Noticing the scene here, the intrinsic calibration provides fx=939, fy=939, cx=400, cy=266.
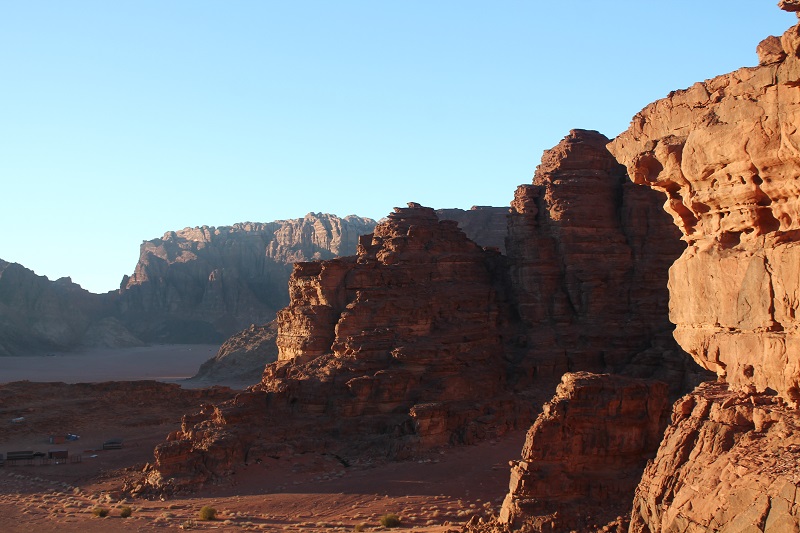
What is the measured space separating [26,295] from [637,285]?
7677cm

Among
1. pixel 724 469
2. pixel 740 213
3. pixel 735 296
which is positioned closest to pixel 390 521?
pixel 724 469

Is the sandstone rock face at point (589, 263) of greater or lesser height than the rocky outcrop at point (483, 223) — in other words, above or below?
below

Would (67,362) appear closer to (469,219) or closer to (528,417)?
(469,219)

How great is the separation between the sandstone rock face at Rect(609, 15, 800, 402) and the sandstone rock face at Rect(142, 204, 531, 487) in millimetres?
15127

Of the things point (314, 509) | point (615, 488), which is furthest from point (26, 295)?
point (615, 488)

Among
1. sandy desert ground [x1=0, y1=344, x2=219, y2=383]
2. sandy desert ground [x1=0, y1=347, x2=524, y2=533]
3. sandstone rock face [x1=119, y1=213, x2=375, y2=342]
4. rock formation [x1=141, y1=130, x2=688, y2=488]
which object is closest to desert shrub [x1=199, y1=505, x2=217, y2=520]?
sandy desert ground [x1=0, y1=347, x2=524, y2=533]

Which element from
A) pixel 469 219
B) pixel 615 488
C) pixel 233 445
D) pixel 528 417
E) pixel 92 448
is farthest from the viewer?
pixel 469 219

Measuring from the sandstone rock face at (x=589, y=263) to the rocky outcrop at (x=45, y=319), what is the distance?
67.8 metres

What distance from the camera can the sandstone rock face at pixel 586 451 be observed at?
49.1ft

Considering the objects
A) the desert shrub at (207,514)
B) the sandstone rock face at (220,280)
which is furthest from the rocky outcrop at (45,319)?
the desert shrub at (207,514)

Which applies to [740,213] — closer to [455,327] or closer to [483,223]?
[455,327]

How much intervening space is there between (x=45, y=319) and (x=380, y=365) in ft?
239

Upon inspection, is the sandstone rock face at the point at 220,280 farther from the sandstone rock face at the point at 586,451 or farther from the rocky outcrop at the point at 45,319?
the sandstone rock face at the point at 586,451

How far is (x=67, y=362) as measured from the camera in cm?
8150
